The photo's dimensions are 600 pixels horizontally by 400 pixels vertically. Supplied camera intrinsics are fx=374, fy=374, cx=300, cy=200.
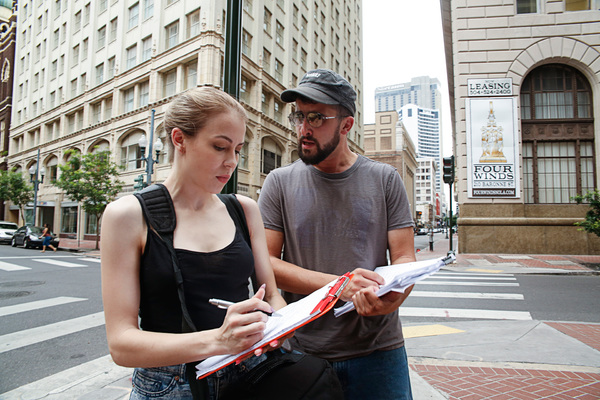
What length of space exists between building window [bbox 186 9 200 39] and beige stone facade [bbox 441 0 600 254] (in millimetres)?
15440

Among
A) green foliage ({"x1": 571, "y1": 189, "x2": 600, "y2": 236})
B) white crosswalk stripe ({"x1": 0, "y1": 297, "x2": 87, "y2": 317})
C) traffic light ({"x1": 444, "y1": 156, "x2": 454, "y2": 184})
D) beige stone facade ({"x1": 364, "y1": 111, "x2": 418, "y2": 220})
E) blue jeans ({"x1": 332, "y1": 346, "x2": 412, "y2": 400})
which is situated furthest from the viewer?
beige stone facade ({"x1": 364, "y1": 111, "x2": 418, "y2": 220})

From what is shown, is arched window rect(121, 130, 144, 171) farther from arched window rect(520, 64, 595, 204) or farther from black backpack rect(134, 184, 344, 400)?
black backpack rect(134, 184, 344, 400)

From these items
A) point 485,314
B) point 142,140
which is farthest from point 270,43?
point 485,314

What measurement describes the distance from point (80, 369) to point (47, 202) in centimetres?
3781

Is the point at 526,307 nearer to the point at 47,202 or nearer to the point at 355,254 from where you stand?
the point at 355,254

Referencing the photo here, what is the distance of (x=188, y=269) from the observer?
1.29m

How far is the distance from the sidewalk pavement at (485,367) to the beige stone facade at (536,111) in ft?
42.5

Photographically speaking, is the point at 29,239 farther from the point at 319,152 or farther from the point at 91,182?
the point at 319,152

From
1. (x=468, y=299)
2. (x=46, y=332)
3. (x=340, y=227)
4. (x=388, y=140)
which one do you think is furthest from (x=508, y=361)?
(x=388, y=140)

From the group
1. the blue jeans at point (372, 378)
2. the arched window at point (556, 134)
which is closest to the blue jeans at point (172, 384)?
the blue jeans at point (372, 378)

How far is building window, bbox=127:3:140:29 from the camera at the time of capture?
27531mm

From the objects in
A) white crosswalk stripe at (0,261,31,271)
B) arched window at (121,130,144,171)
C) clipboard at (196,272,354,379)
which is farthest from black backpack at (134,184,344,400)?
arched window at (121,130,144,171)

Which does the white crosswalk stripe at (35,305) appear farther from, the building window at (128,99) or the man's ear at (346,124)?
the building window at (128,99)

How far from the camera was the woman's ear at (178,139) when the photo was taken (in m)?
1.43
